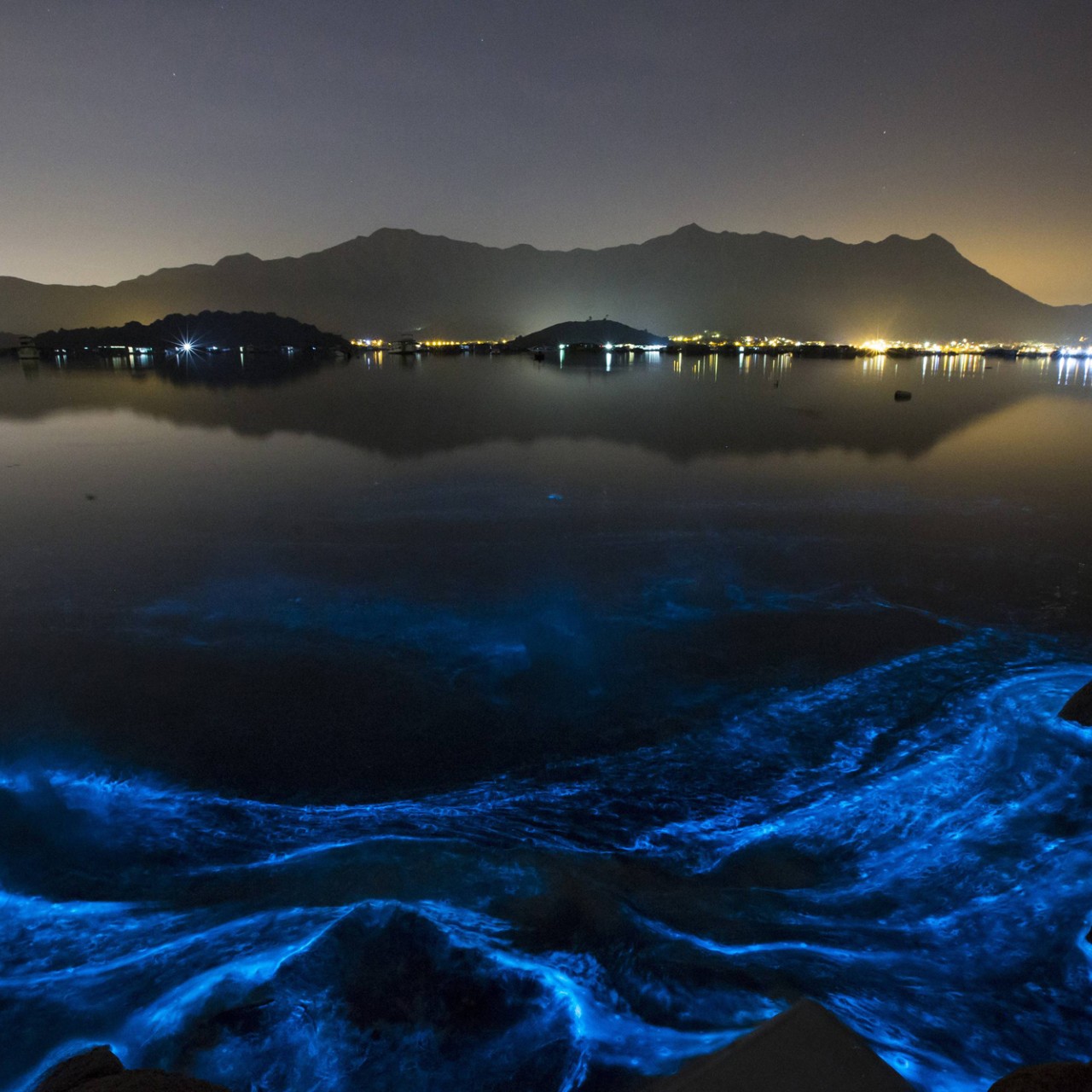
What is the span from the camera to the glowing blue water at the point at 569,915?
138 inches

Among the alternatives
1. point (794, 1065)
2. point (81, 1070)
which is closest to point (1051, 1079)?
point (794, 1065)

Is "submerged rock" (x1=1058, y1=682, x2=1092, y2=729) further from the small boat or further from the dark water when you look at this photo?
the small boat

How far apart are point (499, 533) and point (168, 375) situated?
6695 cm

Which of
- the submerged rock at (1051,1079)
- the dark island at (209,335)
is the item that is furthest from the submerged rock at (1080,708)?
the dark island at (209,335)

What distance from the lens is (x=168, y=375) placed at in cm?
6700

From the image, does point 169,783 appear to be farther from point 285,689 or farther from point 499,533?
point 499,533

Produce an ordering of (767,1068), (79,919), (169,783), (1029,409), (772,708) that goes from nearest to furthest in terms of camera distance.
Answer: (767,1068), (79,919), (169,783), (772,708), (1029,409)

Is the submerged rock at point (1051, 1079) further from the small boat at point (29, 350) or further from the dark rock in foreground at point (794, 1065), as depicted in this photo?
the small boat at point (29, 350)

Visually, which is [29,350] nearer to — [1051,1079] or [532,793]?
[532,793]

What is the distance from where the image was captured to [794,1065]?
8.02 feet

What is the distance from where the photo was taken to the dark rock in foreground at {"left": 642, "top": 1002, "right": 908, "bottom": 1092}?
2361mm

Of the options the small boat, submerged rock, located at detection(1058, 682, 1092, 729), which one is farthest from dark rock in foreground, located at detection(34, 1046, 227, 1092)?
the small boat

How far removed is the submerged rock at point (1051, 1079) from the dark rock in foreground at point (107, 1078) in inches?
121

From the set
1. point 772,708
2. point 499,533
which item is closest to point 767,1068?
point 772,708
